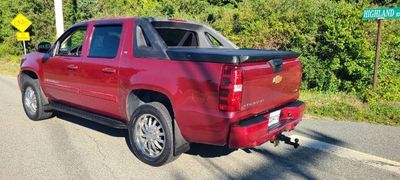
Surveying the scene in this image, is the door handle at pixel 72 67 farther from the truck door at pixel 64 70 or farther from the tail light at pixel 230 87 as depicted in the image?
the tail light at pixel 230 87

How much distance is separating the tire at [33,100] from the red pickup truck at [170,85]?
0.48 meters

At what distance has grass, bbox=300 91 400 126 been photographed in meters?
6.88

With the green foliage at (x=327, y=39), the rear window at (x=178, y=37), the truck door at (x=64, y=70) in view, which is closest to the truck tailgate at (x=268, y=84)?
the rear window at (x=178, y=37)

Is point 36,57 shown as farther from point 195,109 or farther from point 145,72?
point 195,109

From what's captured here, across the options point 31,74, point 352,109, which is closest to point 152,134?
point 31,74

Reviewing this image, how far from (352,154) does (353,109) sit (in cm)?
253

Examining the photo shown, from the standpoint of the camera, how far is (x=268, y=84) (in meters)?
4.23

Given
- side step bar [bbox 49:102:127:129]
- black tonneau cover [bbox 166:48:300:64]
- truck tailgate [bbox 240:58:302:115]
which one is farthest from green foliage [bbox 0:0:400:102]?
side step bar [bbox 49:102:127:129]

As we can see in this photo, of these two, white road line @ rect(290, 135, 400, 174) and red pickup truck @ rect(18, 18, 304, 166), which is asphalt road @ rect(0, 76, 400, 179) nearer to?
white road line @ rect(290, 135, 400, 174)

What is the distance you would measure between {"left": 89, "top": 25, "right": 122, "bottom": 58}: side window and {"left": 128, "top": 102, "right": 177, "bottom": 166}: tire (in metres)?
0.96

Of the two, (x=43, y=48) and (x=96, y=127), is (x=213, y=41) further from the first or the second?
(x=43, y=48)

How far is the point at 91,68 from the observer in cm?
526

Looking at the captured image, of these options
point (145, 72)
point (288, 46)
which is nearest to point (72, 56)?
point (145, 72)

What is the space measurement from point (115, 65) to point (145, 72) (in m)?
0.62
